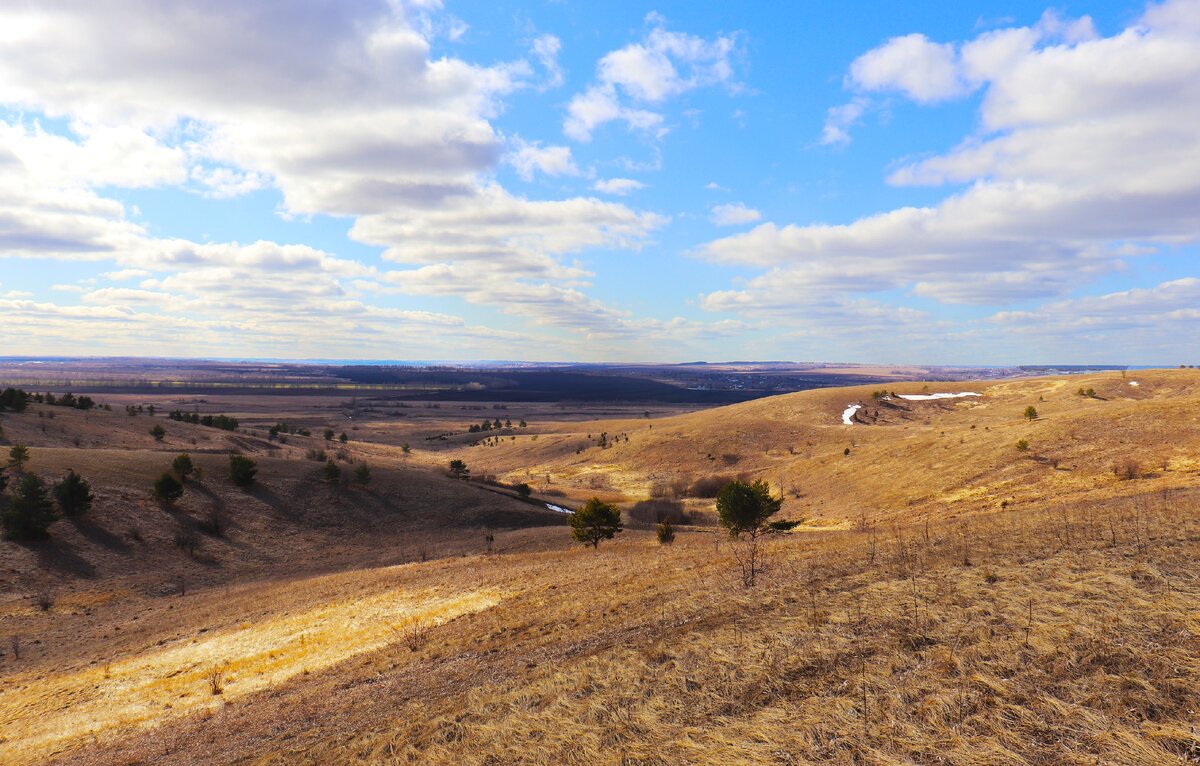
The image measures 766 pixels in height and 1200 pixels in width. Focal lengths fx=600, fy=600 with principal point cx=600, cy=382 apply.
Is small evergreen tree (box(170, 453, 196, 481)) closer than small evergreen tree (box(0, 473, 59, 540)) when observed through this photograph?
No

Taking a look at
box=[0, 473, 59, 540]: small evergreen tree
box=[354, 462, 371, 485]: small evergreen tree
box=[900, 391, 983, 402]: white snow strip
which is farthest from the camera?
box=[900, 391, 983, 402]: white snow strip

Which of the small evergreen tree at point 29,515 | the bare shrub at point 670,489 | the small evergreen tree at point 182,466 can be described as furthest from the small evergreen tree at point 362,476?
the bare shrub at point 670,489

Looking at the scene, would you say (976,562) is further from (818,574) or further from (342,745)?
(342,745)

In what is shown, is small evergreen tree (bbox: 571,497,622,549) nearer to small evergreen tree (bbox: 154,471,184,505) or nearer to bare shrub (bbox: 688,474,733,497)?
small evergreen tree (bbox: 154,471,184,505)

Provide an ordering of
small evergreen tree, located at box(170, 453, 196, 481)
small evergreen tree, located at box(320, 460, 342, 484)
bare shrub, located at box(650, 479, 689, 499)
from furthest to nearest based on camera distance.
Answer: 1. bare shrub, located at box(650, 479, 689, 499)
2. small evergreen tree, located at box(320, 460, 342, 484)
3. small evergreen tree, located at box(170, 453, 196, 481)

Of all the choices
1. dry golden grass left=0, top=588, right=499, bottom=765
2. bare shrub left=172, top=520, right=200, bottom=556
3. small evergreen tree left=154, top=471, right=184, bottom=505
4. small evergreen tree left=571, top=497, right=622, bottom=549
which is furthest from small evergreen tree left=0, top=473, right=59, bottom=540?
small evergreen tree left=571, top=497, right=622, bottom=549

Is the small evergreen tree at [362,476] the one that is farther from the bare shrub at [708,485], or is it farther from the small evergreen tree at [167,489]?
the bare shrub at [708,485]
